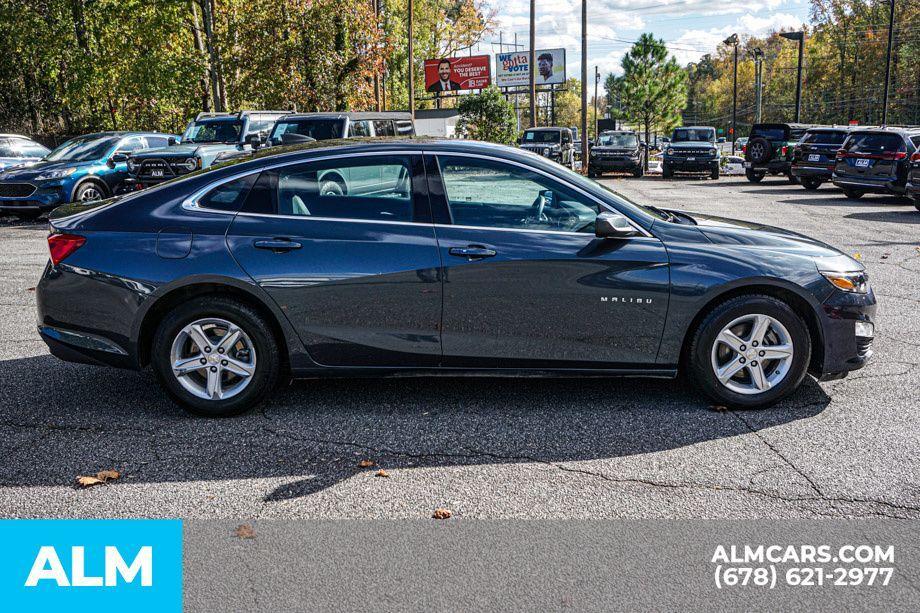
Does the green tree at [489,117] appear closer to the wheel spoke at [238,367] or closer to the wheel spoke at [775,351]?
the wheel spoke at [775,351]

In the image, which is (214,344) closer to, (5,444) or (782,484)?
(5,444)

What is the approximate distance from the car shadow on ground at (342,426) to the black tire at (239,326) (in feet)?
0.34

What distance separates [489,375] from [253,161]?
1956 millimetres

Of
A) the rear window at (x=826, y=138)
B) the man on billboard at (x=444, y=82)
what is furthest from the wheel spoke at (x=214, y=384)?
the man on billboard at (x=444, y=82)

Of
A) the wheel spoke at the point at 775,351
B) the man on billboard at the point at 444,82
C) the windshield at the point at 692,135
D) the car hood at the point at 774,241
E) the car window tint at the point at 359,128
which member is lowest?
the wheel spoke at the point at 775,351

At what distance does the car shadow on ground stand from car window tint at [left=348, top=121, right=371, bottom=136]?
999 centimetres

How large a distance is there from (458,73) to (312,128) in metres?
60.5

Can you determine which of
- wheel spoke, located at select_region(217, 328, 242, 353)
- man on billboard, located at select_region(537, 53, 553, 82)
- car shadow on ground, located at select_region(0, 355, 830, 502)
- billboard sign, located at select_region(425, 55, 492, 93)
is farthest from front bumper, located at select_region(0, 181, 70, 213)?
man on billboard, located at select_region(537, 53, 553, 82)

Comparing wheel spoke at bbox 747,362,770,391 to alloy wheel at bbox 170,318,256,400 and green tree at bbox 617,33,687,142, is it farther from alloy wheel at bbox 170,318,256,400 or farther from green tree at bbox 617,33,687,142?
green tree at bbox 617,33,687,142

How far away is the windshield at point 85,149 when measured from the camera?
18422 mm

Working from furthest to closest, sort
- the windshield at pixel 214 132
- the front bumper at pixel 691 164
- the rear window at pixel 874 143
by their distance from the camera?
the front bumper at pixel 691 164 → the rear window at pixel 874 143 → the windshield at pixel 214 132

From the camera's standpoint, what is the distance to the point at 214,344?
201 inches

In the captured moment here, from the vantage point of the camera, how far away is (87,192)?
17.6m

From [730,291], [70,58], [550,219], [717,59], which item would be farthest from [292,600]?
[717,59]
